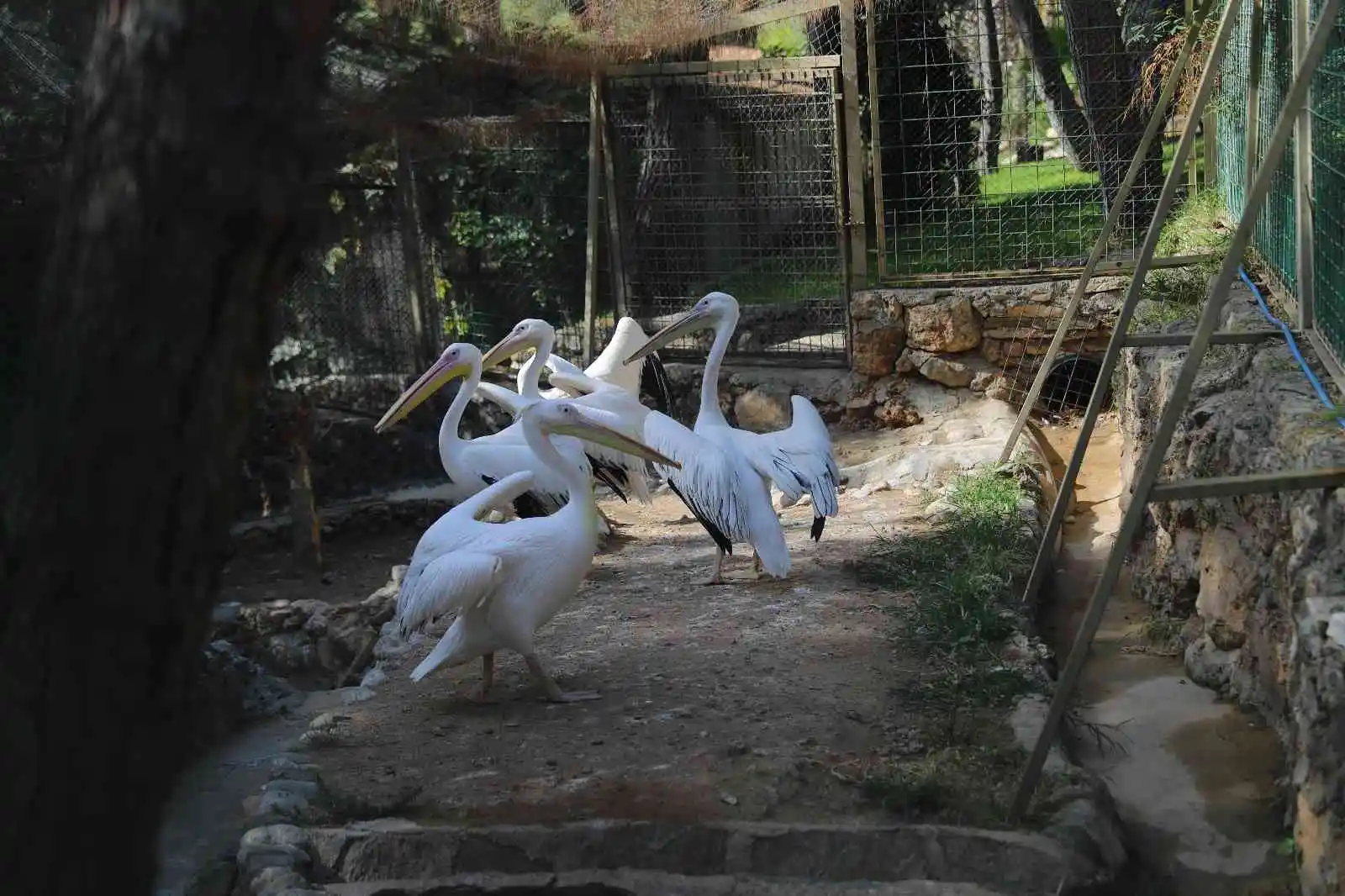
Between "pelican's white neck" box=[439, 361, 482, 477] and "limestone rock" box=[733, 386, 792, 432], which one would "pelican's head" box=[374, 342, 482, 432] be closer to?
"pelican's white neck" box=[439, 361, 482, 477]

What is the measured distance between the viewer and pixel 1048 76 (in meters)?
12.3

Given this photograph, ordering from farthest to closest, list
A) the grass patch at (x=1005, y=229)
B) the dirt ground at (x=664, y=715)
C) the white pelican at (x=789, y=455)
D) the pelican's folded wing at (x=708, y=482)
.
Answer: the grass patch at (x=1005, y=229) < the white pelican at (x=789, y=455) < the pelican's folded wing at (x=708, y=482) < the dirt ground at (x=664, y=715)

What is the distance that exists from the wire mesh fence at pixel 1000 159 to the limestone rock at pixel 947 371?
2.06ft

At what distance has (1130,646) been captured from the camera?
241 inches

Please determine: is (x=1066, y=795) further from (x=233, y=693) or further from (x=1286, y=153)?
(x=233, y=693)

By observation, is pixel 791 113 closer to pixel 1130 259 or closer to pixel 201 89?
pixel 1130 259

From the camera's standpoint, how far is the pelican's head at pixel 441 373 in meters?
7.79

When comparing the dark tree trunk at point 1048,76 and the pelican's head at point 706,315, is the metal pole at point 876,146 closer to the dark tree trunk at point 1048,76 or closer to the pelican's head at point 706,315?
the dark tree trunk at point 1048,76

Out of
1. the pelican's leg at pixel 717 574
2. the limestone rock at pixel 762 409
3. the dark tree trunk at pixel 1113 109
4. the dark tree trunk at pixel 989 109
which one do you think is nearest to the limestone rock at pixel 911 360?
the limestone rock at pixel 762 409

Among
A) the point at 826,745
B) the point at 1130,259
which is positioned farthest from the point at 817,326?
the point at 826,745

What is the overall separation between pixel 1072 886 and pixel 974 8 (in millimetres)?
7115

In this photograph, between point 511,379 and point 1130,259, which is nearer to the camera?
point 1130,259

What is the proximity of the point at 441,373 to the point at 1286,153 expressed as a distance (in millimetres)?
4413

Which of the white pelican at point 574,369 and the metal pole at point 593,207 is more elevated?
the metal pole at point 593,207
